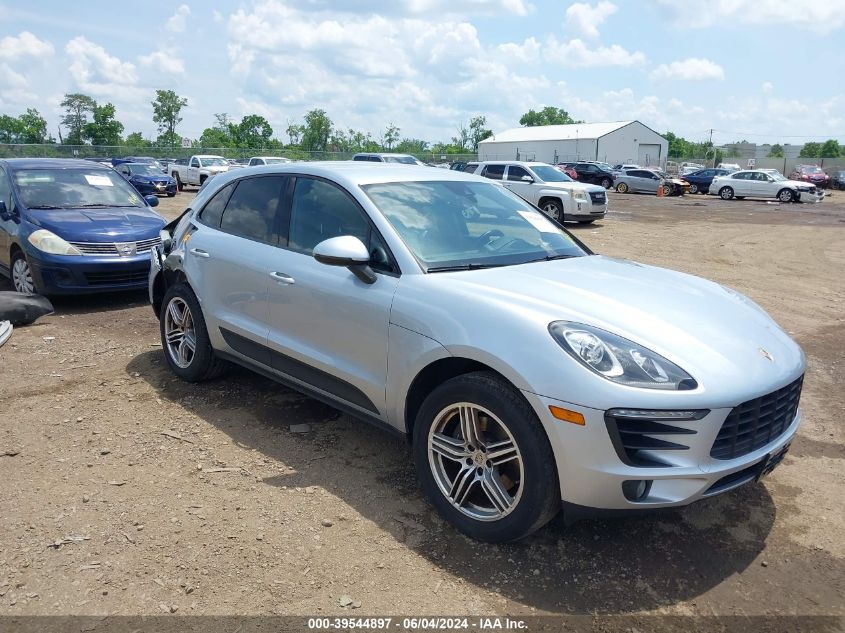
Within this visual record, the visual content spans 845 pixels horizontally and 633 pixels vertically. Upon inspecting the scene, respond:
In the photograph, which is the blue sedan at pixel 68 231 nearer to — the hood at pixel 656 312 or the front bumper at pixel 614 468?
the hood at pixel 656 312

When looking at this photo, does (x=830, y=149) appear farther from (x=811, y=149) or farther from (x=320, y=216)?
(x=320, y=216)

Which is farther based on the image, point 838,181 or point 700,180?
point 838,181

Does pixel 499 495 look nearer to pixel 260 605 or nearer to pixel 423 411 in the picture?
pixel 423 411

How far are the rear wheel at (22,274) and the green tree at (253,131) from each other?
2882 inches

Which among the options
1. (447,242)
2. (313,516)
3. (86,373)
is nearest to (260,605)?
(313,516)


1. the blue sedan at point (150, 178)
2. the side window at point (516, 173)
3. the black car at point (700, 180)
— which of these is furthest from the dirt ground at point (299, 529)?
the black car at point (700, 180)

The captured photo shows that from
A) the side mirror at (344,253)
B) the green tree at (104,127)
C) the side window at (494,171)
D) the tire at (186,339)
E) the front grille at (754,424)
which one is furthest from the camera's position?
the green tree at (104,127)

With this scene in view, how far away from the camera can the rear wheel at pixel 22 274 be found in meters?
7.61

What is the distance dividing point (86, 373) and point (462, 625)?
4.20 m

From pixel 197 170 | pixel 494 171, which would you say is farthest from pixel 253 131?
pixel 494 171

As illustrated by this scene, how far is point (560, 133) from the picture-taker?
7838 centimetres

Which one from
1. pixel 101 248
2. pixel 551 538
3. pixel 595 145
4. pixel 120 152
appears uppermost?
pixel 595 145

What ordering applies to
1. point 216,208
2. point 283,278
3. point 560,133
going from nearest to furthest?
point 283,278
point 216,208
point 560,133

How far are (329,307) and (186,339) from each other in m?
1.93
